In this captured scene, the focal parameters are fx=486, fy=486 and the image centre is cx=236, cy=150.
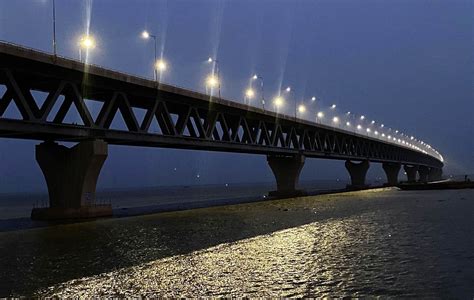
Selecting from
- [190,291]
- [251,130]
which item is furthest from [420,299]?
[251,130]

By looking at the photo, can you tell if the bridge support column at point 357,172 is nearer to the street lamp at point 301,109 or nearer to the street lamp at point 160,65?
the street lamp at point 301,109

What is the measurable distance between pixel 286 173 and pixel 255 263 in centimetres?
7530

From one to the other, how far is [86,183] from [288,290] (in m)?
34.8

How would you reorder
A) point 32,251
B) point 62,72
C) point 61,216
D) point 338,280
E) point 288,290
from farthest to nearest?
1. point 61,216
2. point 62,72
3. point 32,251
4. point 338,280
5. point 288,290

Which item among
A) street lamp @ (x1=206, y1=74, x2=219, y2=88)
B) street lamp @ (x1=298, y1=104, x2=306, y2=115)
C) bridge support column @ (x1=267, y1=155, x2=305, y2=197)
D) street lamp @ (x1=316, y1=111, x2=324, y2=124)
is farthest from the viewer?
street lamp @ (x1=316, y1=111, x2=324, y2=124)

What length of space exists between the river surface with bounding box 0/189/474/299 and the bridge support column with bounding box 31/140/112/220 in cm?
1538

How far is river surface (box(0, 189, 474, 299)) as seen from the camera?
12500 mm

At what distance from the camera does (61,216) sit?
43469mm

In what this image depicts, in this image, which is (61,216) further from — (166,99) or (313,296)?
(313,296)

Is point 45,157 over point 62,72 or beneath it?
beneath

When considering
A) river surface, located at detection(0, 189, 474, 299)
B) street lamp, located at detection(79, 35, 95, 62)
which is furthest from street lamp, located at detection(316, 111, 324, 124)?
river surface, located at detection(0, 189, 474, 299)

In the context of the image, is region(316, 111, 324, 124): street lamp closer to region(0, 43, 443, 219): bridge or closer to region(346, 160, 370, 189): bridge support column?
region(346, 160, 370, 189): bridge support column

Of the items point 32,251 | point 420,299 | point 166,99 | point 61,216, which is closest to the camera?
point 420,299

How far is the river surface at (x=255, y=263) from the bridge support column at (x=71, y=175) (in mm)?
15376
